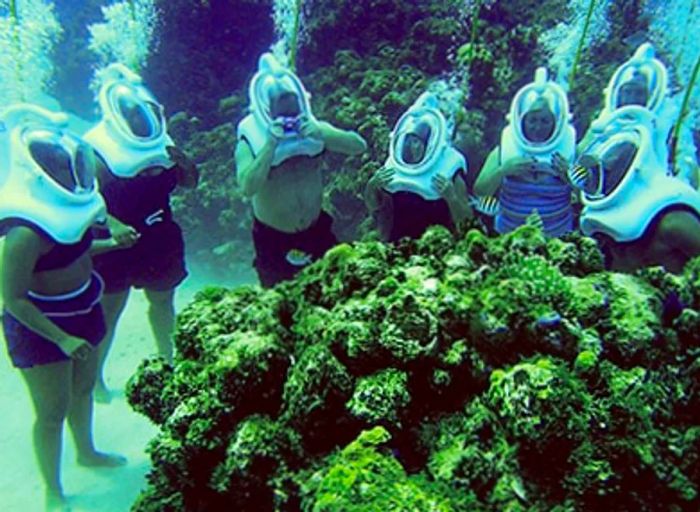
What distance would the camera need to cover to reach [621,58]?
9.72 metres

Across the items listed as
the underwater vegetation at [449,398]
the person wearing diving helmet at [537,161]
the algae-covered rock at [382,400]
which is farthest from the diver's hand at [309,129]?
the algae-covered rock at [382,400]

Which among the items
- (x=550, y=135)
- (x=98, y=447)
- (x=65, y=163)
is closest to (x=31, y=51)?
(x=98, y=447)

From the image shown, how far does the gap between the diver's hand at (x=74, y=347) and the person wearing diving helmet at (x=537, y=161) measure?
312 cm

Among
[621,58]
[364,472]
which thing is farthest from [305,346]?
[621,58]

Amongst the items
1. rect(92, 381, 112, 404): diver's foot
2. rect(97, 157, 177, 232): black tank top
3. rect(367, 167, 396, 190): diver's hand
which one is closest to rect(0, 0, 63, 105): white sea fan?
rect(92, 381, 112, 404): diver's foot

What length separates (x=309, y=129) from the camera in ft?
14.0

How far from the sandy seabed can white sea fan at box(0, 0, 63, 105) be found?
36.6 ft

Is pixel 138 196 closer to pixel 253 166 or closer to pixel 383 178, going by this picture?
pixel 253 166

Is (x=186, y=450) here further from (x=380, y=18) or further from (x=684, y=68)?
(x=684, y=68)

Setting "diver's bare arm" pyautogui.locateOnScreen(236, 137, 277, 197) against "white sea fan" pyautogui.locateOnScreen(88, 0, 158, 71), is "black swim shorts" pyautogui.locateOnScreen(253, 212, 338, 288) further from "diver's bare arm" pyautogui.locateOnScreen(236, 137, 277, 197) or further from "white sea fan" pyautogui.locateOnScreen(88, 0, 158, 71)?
"white sea fan" pyautogui.locateOnScreen(88, 0, 158, 71)

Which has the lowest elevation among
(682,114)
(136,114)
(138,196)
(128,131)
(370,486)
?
(370,486)

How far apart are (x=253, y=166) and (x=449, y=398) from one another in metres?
2.56

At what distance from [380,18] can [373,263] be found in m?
7.81

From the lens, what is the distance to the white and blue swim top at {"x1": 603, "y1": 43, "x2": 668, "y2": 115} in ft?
14.8
